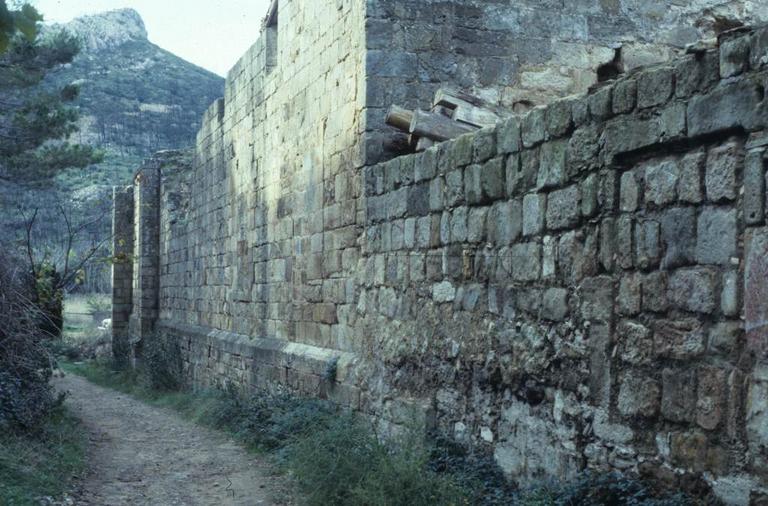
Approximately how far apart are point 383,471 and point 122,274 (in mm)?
16883

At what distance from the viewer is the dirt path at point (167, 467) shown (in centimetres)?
754

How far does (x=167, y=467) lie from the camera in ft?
29.6

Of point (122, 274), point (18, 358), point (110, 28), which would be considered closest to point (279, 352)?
point (18, 358)

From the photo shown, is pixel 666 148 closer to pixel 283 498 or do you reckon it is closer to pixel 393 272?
pixel 393 272

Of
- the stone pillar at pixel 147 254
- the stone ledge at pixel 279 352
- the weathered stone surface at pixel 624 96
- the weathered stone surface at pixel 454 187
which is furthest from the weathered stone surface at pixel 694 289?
the stone pillar at pixel 147 254

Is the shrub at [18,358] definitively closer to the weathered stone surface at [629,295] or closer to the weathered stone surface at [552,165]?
the weathered stone surface at [552,165]

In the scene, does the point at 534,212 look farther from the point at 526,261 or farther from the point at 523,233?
the point at 526,261

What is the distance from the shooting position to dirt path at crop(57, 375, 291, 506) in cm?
754

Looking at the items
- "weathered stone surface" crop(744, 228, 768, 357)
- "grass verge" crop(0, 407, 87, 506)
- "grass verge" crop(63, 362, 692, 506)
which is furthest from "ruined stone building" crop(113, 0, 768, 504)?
"grass verge" crop(0, 407, 87, 506)

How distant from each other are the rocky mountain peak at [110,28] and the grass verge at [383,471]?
6333 cm

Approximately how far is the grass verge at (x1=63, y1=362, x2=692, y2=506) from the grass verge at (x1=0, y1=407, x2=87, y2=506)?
178 cm

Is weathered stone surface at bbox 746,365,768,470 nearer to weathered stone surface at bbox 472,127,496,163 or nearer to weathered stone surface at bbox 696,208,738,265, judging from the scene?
weathered stone surface at bbox 696,208,738,265

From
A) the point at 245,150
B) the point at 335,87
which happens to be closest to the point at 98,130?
the point at 245,150

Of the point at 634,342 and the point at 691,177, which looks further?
the point at 634,342
